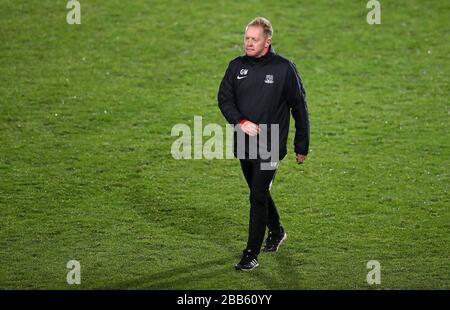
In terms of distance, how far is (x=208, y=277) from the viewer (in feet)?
31.2

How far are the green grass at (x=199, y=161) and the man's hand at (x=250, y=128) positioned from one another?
1391 millimetres

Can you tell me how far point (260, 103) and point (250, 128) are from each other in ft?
0.91

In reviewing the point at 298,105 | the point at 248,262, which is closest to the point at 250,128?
the point at 298,105

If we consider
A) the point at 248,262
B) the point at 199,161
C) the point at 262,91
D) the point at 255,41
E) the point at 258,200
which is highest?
the point at 255,41

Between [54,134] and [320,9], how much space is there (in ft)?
18.9

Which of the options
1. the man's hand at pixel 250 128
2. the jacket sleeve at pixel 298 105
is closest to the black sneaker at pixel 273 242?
the jacket sleeve at pixel 298 105

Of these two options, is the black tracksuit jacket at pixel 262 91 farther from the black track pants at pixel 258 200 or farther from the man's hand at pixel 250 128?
the black track pants at pixel 258 200

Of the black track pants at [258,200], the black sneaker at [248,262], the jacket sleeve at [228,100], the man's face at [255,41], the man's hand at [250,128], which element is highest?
the man's face at [255,41]

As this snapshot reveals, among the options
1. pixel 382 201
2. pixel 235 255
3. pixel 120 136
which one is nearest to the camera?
pixel 235 255

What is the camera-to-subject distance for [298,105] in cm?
945

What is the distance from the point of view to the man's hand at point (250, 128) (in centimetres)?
923

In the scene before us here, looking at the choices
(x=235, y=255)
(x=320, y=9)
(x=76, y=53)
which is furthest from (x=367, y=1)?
(x=235, y=255)

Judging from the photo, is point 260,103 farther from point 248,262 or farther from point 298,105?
point 248,262

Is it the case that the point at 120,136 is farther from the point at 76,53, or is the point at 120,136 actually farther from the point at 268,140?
the point at 268,140
